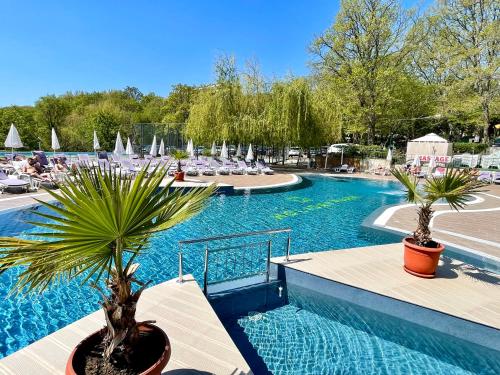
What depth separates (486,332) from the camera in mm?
3920

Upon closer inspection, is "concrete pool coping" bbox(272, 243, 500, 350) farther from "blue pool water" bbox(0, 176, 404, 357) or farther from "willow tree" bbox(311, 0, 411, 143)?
"willow tree" bbox(311, 0, 411, 143)

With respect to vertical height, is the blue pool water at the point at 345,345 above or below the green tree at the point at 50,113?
below

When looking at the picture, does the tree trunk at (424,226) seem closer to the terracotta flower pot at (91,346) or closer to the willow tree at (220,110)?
the terracotta flower pot at (91,346)

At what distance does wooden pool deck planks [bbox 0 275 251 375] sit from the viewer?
9.61ft

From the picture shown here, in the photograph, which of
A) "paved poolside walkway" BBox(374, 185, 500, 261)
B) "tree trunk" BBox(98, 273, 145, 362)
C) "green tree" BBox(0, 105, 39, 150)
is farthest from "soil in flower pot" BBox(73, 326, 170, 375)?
"green tree" BBox(0, 105, 39, 150)

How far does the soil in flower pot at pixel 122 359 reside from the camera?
2.11 m

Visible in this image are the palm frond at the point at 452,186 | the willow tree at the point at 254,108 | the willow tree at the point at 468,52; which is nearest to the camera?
the palm frond at the point at 452,186

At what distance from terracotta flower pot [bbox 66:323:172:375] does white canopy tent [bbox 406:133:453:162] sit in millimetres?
25277

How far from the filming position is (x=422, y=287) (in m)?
4.81

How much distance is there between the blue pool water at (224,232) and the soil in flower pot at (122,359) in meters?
0.97

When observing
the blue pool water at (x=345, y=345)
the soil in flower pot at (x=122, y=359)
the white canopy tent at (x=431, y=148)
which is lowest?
the blue pool water at (x=345, y=345)

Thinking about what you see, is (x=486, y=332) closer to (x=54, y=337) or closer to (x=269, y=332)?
(x=269, y=332)

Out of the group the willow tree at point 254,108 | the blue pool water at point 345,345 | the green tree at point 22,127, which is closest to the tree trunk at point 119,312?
the blue pool water at point 345,345

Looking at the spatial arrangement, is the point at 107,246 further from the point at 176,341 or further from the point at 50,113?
the point at 50,113
